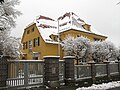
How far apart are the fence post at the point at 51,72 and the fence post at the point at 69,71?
1129 millimetres

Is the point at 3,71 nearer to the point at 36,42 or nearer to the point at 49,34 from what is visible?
the point at 49,34

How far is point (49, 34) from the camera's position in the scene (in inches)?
1495

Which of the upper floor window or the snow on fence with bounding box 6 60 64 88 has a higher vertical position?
the upper floor window

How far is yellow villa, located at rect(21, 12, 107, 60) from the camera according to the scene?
36.5m

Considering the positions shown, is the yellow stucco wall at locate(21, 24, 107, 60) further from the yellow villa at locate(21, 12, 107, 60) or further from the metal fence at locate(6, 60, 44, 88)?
the metal fence at locate(6, 60, 44, 88)

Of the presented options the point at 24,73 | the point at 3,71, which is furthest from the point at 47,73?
the point at 3,71

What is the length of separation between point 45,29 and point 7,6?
72.3 feet

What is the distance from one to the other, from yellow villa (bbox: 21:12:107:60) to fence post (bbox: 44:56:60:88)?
22.4 metres

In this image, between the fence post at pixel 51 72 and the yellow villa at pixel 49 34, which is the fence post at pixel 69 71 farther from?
the yellow villa at pixel 49 34

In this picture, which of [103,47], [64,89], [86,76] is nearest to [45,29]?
[103,47]

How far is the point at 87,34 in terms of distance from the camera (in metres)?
41.1

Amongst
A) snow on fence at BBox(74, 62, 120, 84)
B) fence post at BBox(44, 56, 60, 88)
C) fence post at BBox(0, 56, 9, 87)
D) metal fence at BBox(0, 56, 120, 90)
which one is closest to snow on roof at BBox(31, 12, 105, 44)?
snow on fence at BBox(74, 62, 120, 84)

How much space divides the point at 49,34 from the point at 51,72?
25285 millimetres

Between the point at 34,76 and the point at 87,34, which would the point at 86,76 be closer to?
the point at 34,76
